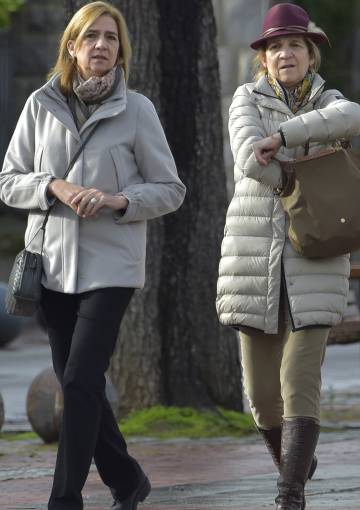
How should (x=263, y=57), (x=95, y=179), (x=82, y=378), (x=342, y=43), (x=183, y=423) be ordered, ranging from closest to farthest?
1. (x=82, y=378)
2. (x=95, y=179)
3. (x=263, y=57)
4. (x=183, y=423)
5. (x=342, y=43)

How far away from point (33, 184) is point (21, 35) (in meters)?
17.7

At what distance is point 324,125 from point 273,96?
0.96ft

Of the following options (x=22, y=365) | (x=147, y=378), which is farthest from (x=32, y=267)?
(x=22, y=365)

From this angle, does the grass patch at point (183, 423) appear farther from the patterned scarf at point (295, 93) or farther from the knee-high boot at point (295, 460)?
the patterned scarf at point (295, 93)

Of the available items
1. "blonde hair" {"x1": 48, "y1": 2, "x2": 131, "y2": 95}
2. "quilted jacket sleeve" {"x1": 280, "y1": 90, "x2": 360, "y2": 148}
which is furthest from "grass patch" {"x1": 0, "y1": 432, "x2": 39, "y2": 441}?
"quilted jacket sleeve" {"x1": 280, "y1": 90, "x2": 360, "y2": 148}

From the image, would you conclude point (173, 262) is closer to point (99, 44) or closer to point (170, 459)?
point (170, 459)

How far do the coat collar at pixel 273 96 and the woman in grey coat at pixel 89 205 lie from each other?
1.39 feet

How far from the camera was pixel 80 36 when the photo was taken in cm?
606

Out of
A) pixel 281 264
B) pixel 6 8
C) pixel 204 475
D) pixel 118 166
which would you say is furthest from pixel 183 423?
pixel 6 8

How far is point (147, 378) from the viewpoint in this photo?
9.78m

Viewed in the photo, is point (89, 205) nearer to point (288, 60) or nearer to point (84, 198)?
point (84, 198)

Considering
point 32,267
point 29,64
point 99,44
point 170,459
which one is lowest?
point 170,459

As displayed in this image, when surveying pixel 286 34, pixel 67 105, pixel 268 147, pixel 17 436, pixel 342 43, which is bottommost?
pixel 17 436

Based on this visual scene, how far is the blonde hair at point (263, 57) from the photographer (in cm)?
638
